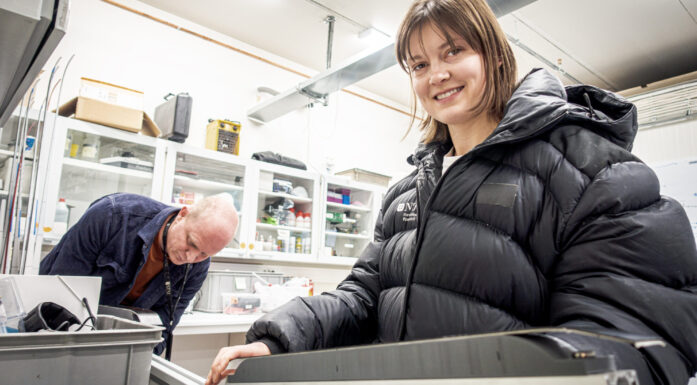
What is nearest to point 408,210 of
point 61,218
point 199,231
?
point 199,231

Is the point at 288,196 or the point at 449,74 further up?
the point at 288,196

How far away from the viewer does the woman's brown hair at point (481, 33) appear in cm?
76

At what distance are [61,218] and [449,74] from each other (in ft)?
8.83

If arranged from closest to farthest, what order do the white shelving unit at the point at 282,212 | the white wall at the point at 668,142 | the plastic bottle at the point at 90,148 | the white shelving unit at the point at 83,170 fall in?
the white shelving unit at the point at 83,170 → the plastic bottle at the point at 90,148 → the white wall at the point at 668,142 → the white shelving unit at the point at 282,212

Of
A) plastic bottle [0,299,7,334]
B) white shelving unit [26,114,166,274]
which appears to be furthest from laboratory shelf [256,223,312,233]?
plastic bottle [0,299,7,334]

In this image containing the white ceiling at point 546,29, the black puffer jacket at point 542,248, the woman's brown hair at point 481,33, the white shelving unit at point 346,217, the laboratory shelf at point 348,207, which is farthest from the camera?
the laboratory shelf at point 348,207

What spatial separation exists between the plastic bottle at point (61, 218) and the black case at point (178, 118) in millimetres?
788

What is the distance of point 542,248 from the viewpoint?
597mm

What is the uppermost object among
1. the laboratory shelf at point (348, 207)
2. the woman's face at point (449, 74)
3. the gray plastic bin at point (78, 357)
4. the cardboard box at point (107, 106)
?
→ the cardboard box at point (107, 106)

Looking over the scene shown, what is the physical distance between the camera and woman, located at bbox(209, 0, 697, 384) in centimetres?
50

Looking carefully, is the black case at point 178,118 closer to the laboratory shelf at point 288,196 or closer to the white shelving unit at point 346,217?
the laboratory shelf at point 288,196

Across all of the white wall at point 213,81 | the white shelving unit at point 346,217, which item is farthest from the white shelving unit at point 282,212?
the white wall at point 213,81

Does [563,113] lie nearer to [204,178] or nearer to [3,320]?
[3,320]

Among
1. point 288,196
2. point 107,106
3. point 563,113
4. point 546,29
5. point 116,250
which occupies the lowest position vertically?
point 116,250
